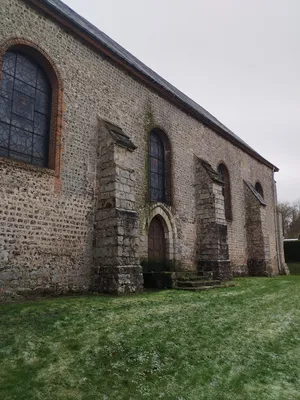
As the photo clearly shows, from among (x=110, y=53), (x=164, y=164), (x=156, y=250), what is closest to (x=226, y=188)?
(x=164, y=164)

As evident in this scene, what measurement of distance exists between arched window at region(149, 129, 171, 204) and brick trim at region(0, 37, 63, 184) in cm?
417

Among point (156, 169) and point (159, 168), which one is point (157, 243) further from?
point (159, 168)

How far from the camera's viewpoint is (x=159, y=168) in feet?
40.4

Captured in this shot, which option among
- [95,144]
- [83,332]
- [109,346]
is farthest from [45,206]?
[109,346]

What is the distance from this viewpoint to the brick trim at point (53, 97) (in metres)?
7.99

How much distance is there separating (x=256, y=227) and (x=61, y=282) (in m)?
12.6

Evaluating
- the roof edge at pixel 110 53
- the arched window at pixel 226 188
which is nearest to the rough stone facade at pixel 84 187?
the roof edge at pixel 110 53

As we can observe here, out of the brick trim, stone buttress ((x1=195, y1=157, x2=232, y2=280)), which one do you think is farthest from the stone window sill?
stone buttress ((x1=195, y1=157, x2=232, y2=280))

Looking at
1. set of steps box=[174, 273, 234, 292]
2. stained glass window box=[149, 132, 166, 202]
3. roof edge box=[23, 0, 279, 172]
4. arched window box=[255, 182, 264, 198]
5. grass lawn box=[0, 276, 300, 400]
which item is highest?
roof edge box=[23, 0, 279, 172]

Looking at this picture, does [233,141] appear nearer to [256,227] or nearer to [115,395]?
[256,227]

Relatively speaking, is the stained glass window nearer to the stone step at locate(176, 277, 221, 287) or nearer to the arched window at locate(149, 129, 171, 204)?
the arched window at locate(149, 129, 171, 204)

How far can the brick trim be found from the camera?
7988 mm

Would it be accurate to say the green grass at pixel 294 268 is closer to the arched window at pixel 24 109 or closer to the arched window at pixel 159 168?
the arched window at pixel 159 168

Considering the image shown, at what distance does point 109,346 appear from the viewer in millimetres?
4395
